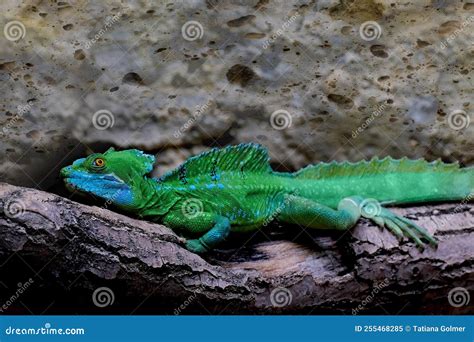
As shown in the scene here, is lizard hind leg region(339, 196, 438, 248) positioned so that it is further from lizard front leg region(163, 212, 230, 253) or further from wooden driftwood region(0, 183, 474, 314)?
lizard front leg region(163, 212, 230, 253)

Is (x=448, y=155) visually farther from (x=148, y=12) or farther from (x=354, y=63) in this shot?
(x=148, y=12)

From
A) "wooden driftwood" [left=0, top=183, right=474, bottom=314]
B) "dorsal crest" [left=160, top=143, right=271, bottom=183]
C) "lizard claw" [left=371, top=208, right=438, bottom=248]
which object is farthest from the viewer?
"dorsal crest" [left=160, top=143, right=271, bottom=183]

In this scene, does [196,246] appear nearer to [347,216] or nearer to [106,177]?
[106,177]

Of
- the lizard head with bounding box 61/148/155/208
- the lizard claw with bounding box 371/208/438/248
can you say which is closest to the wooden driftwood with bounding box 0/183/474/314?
the lizard claw with bounding box 371/208/438/248

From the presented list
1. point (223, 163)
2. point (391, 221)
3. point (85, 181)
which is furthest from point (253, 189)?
point (85, 181)

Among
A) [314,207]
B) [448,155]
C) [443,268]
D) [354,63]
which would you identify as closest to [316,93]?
[354,63]

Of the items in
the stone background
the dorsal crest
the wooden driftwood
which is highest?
the stone background

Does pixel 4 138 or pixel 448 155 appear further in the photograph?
pixel 448 155
